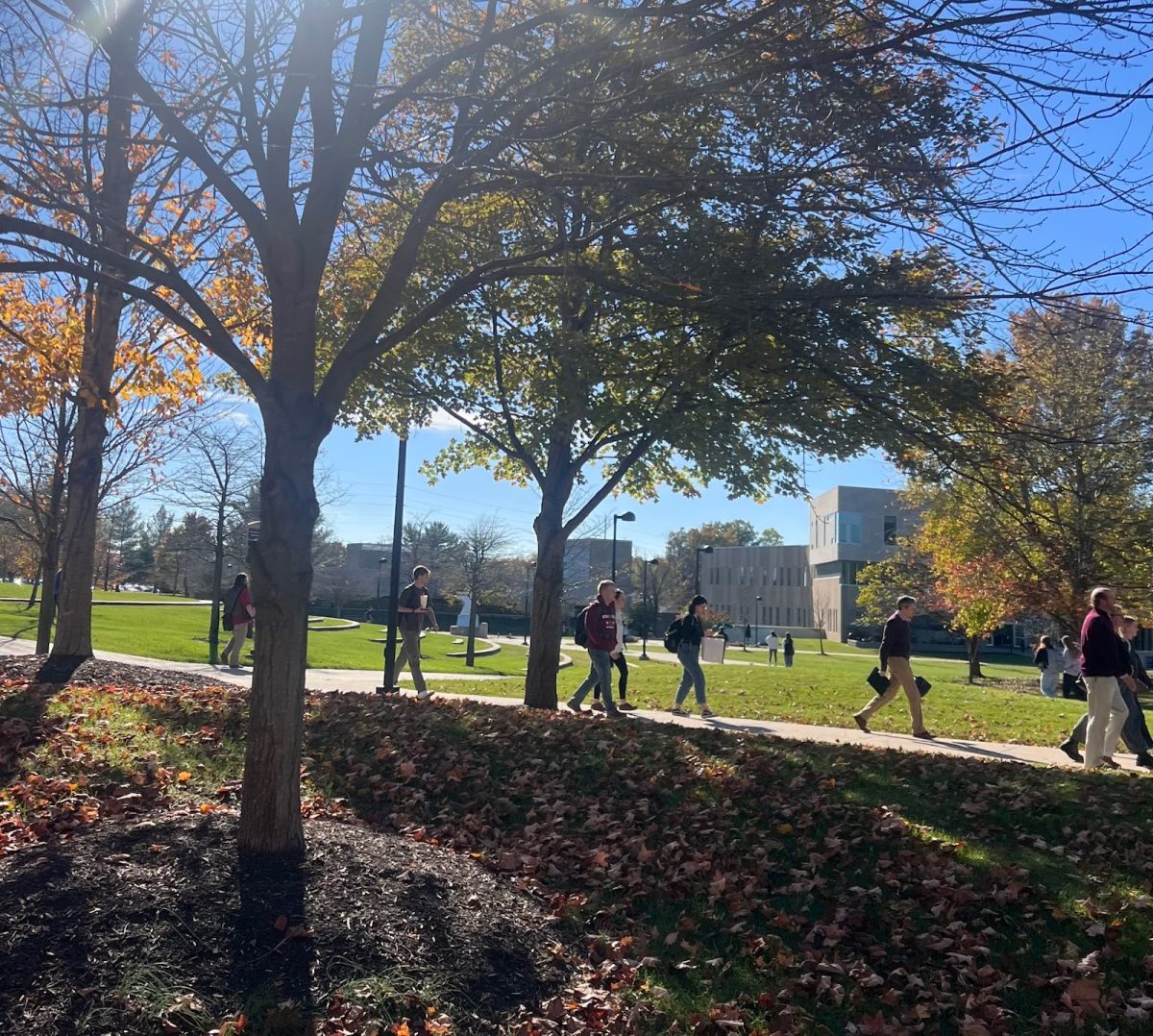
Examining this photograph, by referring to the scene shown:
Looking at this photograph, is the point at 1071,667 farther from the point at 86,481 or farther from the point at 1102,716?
the point at 86,481

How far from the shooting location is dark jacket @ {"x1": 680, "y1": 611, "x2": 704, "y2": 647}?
13.0 meters

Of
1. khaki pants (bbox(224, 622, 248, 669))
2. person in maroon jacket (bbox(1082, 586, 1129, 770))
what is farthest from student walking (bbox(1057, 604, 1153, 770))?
khaki pants (bbox(224, 622, 248, 669))

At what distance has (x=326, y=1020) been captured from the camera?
11.7 feet

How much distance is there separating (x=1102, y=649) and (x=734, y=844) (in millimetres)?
5069

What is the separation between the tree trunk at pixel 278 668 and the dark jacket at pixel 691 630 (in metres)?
8.67

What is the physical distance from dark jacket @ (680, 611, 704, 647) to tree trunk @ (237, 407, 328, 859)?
8.67m

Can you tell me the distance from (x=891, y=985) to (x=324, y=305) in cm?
906

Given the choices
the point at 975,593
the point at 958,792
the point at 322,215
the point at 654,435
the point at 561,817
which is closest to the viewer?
the point at 322,215

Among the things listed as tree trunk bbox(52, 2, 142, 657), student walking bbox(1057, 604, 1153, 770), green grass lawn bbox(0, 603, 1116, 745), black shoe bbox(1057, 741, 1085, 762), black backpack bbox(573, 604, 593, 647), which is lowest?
green grass lawn bbox(0, 603, 1116, 745)

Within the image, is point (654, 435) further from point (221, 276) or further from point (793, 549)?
point (793, 549)

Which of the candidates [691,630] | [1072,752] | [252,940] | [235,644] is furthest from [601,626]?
[252,940]

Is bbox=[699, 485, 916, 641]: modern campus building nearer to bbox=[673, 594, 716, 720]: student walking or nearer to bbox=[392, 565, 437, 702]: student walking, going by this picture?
bbox=[673, 594, 716, 720]: student walking

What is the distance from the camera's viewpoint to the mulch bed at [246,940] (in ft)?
11.6

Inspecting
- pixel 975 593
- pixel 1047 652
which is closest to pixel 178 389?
pixel 1047 652
